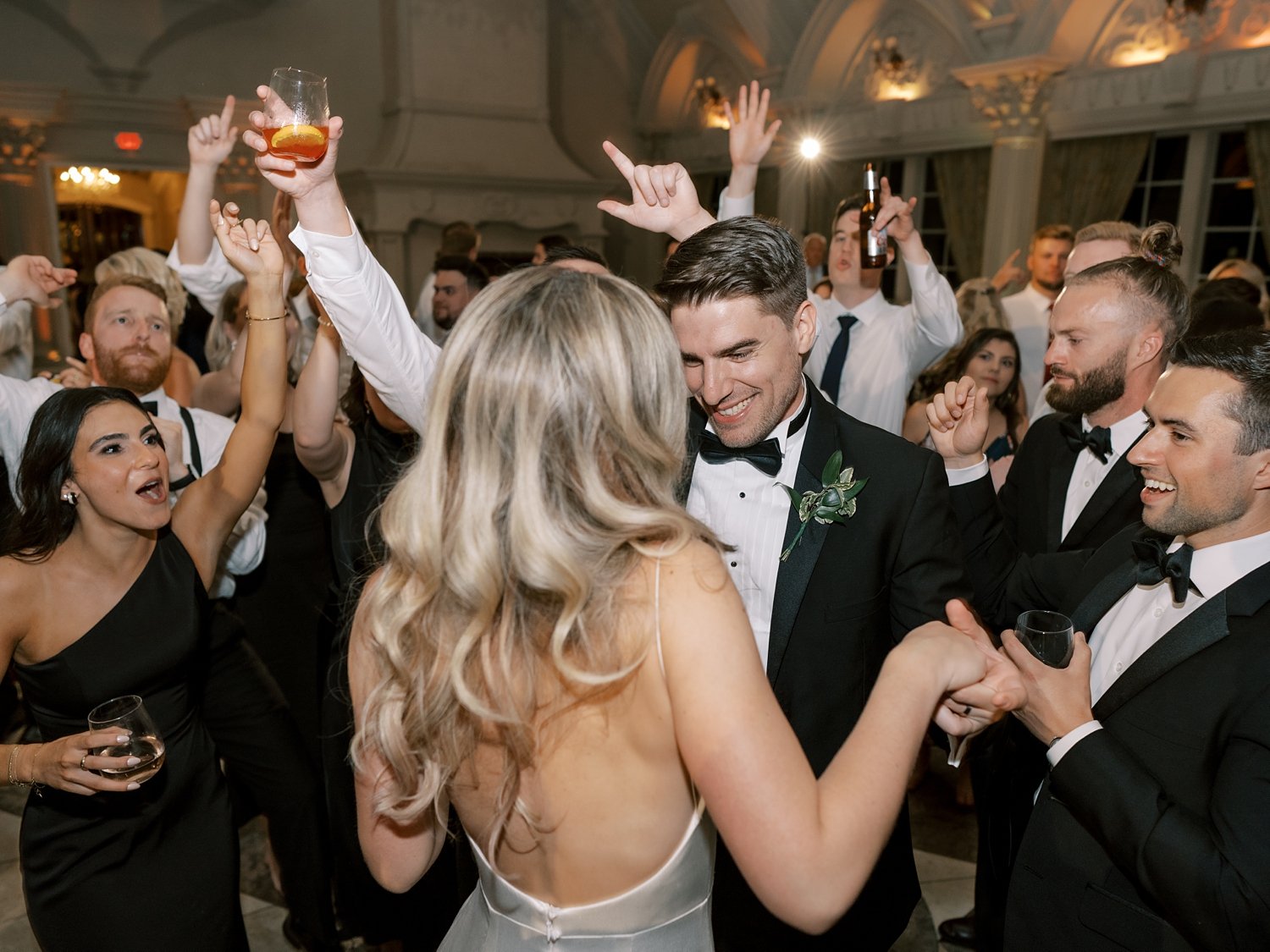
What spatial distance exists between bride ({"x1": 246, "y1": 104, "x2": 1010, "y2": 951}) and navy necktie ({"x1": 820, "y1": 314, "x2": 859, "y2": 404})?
258 cm

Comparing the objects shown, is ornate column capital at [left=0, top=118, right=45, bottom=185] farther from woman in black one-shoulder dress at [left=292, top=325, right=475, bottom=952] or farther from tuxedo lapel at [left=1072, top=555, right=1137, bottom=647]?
tuxedo lapel at [left=1072, top=555, right=1137, bottom=647]

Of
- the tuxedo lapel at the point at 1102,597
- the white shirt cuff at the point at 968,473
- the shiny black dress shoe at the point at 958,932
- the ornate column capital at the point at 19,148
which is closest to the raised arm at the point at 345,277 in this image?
the white shirt cuff at the point at 968,473

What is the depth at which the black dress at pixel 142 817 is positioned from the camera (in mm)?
1740

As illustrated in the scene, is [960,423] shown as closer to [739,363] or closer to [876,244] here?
[739,363]

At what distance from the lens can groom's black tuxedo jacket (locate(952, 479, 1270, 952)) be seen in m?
1.15

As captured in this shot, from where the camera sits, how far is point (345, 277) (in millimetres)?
1665

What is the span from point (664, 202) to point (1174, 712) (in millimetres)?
1388

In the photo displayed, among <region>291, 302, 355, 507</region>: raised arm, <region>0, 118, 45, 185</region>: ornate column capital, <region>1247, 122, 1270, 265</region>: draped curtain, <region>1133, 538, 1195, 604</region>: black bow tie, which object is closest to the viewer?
<region>1133, 538, 1195, 604</region>: black bow tie

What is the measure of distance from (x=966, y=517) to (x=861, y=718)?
1007 millimetres

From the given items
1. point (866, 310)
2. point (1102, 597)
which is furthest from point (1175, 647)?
point (866, 310)

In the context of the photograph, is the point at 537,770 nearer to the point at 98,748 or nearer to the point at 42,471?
the point at 98,748

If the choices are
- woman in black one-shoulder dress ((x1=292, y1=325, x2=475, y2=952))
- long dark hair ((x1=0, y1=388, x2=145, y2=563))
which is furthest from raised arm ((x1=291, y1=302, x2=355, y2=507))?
long dark hair ((x1=0, y1=388, x2=145, y2=563))

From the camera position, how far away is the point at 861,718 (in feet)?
3.36

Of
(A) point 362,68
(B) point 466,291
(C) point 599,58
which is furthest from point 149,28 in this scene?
(B) point 466,291
